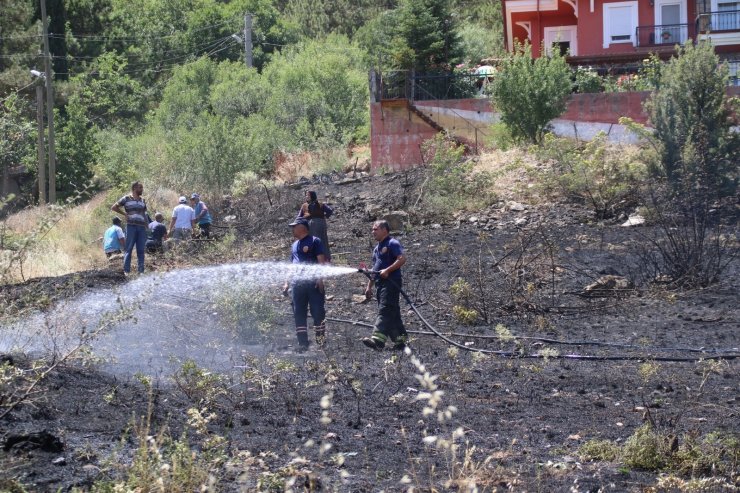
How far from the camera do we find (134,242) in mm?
15125

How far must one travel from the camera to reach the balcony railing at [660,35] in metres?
32.1

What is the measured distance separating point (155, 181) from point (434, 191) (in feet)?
35.7

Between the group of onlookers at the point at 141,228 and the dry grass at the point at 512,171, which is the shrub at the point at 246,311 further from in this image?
the dry grass at the point at 512,171

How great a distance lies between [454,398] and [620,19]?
27657 mm

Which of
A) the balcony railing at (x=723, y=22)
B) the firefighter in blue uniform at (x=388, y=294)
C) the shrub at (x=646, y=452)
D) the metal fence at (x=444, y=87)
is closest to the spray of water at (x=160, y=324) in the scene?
the firefighter in blue uniform at (x=388, y=294)

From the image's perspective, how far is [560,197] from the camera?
2062 cm

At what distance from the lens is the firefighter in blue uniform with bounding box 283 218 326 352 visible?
412 inches

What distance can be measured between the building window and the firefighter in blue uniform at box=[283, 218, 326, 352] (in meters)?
24.9

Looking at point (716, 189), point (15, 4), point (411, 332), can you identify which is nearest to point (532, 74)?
point (716, 189)

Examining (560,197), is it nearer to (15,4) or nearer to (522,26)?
(522,26)

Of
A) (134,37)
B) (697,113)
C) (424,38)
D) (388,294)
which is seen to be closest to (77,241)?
(388,294)

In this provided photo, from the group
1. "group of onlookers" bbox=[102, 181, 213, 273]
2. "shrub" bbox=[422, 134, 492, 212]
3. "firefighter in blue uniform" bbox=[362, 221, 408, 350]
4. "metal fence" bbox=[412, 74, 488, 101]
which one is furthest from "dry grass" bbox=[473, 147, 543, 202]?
Answer: "firefighter in blue uniform" bbox=[362, 221, 408, 350]

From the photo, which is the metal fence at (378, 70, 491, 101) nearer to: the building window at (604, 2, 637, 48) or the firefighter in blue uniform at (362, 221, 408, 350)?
the building window at (604, 2, 637, 48)

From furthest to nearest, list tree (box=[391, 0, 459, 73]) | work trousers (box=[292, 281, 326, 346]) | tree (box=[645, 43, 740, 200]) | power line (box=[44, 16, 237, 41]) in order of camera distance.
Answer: power line (box=[44, 16, 237, 41]), tree (box=[391, 0, 459, 73]), tree (box=[645, 43, 740, 200]), work trousers (box=[292, 281, 326, 346])
